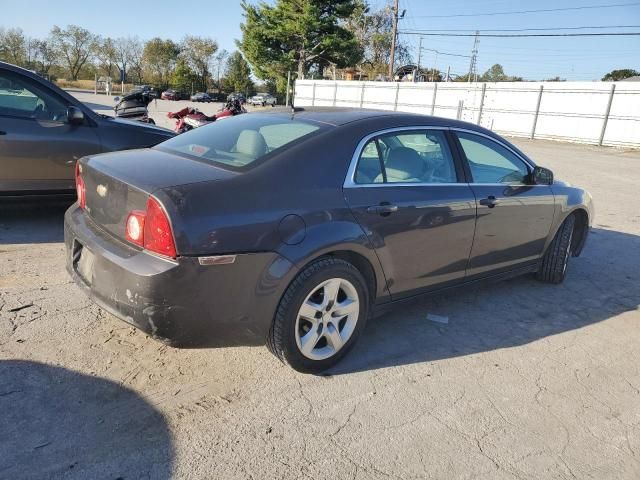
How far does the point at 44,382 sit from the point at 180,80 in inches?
2733

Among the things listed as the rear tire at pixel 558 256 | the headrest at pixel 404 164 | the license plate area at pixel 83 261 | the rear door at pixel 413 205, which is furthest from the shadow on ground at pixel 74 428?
the rear tire at pixel 558 256

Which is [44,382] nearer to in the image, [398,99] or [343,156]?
[343,156]

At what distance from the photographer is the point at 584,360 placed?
11.8 feet

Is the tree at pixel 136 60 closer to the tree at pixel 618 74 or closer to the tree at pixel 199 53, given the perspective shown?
the tree at pixel 199 53

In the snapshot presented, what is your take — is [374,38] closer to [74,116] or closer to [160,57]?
[160,57]

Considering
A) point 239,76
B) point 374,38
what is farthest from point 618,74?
point 239,76

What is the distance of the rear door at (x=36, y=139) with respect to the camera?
201 inches

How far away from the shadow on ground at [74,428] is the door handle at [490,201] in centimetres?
268

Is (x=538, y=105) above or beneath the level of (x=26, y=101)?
above

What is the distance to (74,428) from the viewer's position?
8.13 feet

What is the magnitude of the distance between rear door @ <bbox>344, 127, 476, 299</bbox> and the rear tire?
142cm

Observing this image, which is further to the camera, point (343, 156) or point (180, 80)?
point (180, 80)

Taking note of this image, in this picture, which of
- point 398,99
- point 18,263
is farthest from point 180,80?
point 18,263

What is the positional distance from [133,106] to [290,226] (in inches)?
379
